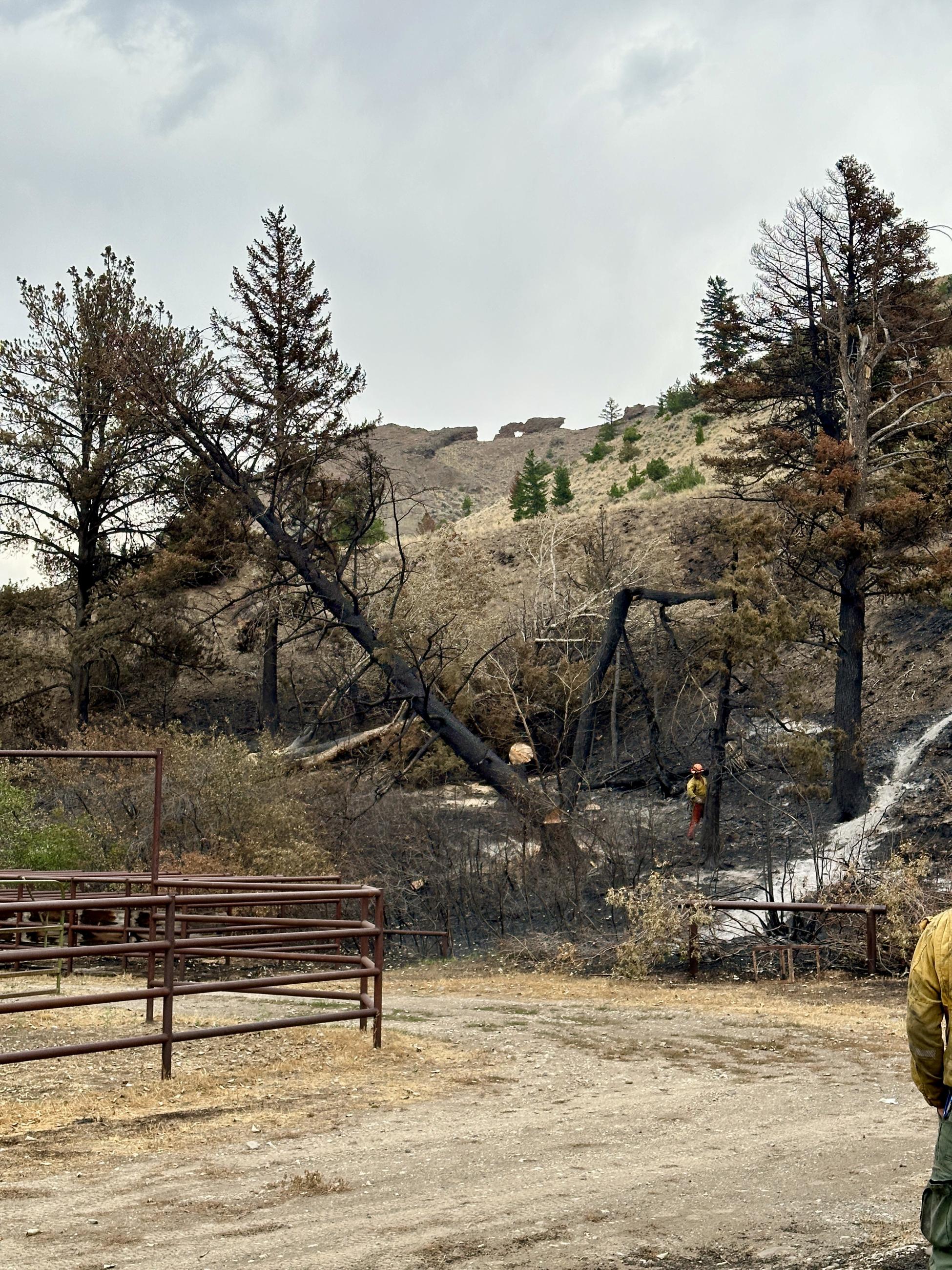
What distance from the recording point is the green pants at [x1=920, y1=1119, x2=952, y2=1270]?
13.0 feet

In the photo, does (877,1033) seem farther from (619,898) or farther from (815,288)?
(815,288)

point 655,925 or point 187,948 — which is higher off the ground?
point 187,948

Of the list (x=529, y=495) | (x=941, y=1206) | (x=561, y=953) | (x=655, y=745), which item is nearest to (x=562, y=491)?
(x=529, y=495)

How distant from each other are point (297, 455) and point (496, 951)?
755 inches

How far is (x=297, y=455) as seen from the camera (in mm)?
35719

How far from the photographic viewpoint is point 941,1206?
13.0 ft

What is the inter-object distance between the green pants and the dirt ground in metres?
1.38

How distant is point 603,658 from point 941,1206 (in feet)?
83.7

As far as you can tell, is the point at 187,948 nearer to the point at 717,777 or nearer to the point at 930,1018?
the point at 930,1018

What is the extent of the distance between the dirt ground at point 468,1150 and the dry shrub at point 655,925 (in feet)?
16.1

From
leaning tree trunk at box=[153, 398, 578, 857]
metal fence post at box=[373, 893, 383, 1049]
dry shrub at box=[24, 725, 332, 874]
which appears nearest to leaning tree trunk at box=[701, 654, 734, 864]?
leaning tree trunk at box=[153, 398, 578, 857]

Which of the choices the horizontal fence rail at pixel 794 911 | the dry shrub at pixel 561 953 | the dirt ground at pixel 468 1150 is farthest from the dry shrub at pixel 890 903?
the dirt ground at pixel 468 1150

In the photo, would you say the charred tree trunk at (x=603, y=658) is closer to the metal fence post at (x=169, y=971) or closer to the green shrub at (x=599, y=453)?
the metal fence post at (x=169, y=971)

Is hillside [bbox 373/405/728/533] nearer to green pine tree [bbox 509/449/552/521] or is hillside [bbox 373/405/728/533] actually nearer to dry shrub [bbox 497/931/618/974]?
green pine tree [bbox 509/449/552/521]
